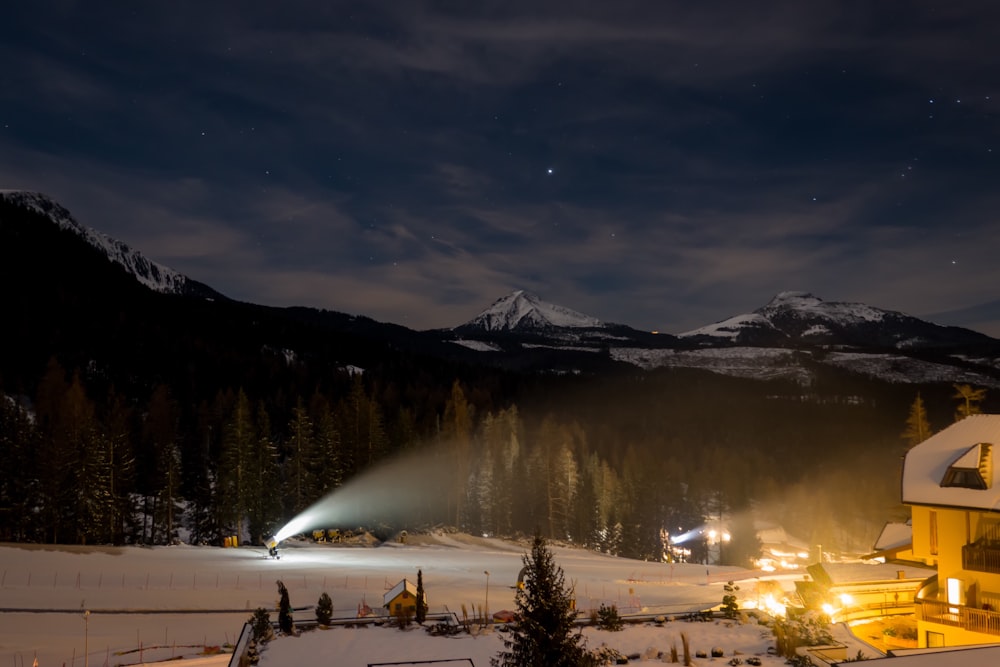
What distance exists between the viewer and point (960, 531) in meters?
24.4

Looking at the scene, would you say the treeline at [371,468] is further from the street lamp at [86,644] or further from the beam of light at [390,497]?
the street lamp at [86,644]

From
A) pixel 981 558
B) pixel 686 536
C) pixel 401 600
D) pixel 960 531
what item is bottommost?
pixel 686 536

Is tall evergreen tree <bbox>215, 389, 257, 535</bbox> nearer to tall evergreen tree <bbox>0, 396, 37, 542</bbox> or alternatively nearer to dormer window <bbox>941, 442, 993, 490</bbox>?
tall evergreen tree <bbox>0, 396, 37, 542</bbox>

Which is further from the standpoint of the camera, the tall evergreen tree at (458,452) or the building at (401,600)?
the tall evergreen tree at (458,452)

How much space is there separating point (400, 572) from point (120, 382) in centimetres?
7323

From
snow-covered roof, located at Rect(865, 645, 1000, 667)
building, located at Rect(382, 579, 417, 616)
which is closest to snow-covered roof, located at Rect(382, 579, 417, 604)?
building, located at Rect(382, 579, 417, 616)

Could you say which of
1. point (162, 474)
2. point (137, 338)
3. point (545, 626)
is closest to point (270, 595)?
point (545, 626)

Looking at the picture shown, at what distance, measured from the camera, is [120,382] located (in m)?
94.9

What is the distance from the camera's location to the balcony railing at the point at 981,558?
2281cm

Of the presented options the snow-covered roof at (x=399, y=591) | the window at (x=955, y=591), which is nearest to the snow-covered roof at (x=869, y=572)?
the window at (x=955, y=591)

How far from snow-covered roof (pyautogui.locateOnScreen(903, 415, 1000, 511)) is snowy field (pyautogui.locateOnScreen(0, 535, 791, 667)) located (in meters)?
8.65

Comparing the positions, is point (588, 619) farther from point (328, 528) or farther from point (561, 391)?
point (561, 391)

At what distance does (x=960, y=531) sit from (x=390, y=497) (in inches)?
1883

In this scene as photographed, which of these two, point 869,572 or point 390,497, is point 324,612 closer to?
point 869,572
